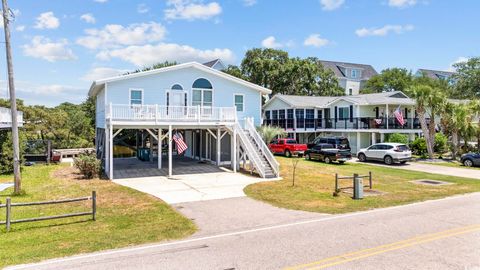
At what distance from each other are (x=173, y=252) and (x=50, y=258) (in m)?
2.70

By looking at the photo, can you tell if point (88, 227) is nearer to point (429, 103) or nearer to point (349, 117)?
point (429, 103)

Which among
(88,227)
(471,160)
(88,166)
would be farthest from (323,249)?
(471,160)

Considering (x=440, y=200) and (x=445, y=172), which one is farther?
(x=445, y=172)

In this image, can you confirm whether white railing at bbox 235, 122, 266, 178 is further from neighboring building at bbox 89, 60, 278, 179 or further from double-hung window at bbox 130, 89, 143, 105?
double-hung window at bbox 130, 89, 143, 105

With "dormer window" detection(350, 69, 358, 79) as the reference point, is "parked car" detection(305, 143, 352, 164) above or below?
below

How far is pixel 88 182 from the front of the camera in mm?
18969

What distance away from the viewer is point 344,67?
217 feet

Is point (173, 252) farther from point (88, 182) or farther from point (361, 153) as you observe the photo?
point (361, 153)

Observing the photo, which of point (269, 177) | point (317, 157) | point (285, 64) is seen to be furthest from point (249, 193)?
point (285, 64)

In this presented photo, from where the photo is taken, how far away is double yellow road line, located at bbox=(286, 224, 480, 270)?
741 centimetres

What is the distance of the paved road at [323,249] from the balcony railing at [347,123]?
23962 millimetres

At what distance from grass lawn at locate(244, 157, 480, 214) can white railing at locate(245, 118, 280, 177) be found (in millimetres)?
917

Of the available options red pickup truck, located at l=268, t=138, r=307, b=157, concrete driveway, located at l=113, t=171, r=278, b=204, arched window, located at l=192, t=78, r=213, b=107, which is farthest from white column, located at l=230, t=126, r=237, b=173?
red pickup truck, located at l=268, t=138, r=307, b=157

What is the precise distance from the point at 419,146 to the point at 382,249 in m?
27.9
